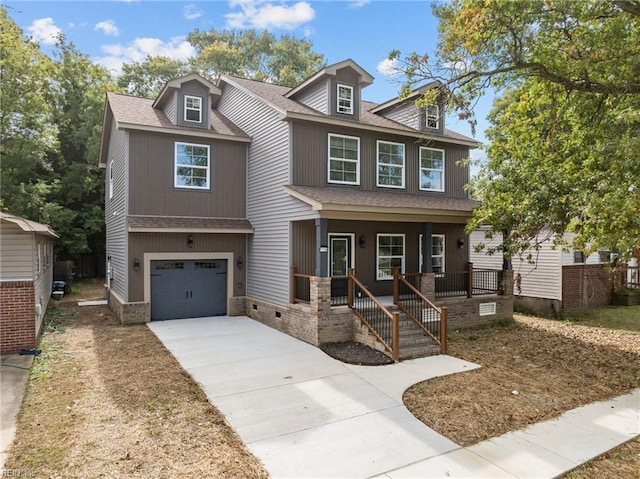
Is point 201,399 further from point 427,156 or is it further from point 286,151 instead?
point 427,156

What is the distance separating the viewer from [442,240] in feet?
46.1

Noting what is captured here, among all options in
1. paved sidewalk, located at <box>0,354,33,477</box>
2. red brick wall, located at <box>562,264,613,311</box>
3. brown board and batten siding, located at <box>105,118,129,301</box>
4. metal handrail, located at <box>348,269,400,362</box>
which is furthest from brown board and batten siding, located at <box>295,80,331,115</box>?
red brick wall, located at <box>562,264,613,311</box>

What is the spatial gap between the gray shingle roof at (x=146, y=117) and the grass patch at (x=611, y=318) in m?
13.0

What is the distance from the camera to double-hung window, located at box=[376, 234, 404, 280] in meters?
13.0

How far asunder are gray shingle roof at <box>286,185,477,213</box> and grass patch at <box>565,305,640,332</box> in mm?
5399

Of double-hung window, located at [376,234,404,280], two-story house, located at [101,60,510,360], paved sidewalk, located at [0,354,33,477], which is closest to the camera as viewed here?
paved sidewalk, located at [0,354,33,477]

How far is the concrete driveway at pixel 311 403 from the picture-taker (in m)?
4.73

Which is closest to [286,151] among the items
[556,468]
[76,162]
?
[556,468]

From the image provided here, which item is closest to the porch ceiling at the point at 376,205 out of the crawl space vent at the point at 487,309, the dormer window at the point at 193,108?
the crawl space vent at the point at 487,309

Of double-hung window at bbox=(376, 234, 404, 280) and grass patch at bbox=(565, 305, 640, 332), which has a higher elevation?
double-hung window at bbox=(376, 234, 404, 280)

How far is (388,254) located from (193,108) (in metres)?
7.95

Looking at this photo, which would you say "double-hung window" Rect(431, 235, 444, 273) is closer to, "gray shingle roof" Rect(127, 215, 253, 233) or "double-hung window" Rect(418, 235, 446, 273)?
"double-hung window" Rect(418, 235, 446, 273)

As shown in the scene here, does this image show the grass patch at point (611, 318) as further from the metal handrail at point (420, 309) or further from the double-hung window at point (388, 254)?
the double-hung window at point (388, 254)

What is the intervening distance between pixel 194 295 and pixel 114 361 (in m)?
4.85
